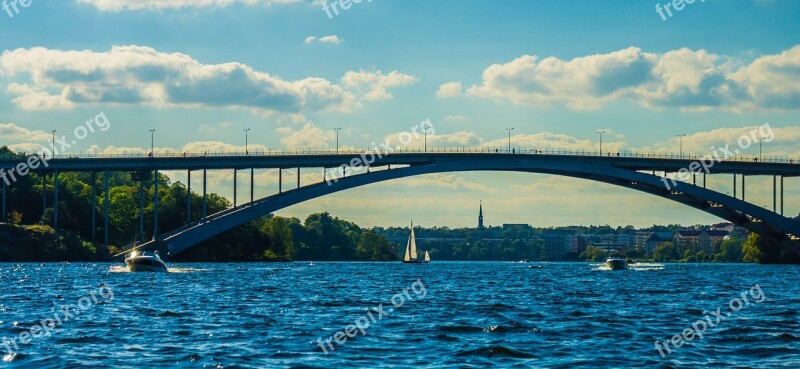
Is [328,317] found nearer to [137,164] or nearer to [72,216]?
[137,164]

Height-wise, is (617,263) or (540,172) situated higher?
(540,172)

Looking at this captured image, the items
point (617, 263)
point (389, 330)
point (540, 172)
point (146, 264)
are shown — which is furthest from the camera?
point (540, 172)

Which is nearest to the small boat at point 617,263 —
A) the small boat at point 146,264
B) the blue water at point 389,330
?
the small boat at point 146,264

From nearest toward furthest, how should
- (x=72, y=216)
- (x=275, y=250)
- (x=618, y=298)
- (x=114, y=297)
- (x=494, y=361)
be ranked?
(x=494, y=361), (x=114, y=297), (x=618, y=298), (x=72, y=216), (x=275, y=250)

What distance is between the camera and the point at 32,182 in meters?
132

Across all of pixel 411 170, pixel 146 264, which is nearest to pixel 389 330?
pixel 146 264

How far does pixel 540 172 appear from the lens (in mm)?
125250

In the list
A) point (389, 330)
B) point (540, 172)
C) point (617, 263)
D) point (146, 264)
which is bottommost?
point (617, 263)

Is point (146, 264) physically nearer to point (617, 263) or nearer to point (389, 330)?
point (617, 263)

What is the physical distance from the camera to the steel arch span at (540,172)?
115 meters

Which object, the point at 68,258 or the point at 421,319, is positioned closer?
the point at 421,319

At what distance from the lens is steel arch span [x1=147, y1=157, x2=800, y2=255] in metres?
115

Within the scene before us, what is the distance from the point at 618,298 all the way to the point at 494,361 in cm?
2620

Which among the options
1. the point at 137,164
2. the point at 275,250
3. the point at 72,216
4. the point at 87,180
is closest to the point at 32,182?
the point at 72,216
